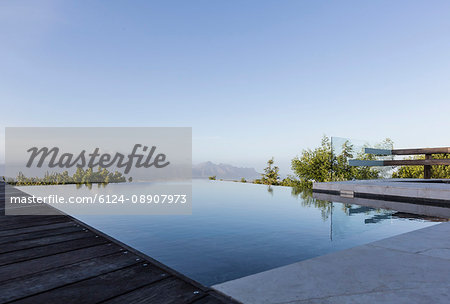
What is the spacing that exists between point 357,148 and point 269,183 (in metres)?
7.93

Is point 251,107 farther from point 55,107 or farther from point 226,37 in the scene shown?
point 55,107

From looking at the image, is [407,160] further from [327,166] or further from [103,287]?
[103,287]

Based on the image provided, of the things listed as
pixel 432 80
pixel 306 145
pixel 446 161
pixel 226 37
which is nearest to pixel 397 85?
pixel 432 80

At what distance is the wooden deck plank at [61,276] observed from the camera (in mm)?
2027

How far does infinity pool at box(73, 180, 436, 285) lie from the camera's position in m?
3.44

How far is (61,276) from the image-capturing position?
2.31 m

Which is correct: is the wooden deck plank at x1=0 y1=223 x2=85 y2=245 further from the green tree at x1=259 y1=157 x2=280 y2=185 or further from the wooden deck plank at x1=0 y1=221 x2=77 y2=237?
the green tree at x1=259 y1=157 x2=280 y2=185

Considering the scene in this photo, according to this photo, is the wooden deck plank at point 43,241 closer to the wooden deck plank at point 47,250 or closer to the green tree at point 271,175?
the wooden deck plank at point 47,250

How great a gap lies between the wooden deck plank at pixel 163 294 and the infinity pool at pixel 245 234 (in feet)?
2.73

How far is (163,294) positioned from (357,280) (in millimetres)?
1573

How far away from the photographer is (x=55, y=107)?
2028cm

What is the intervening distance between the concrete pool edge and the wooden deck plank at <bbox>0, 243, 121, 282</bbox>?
1.62m
